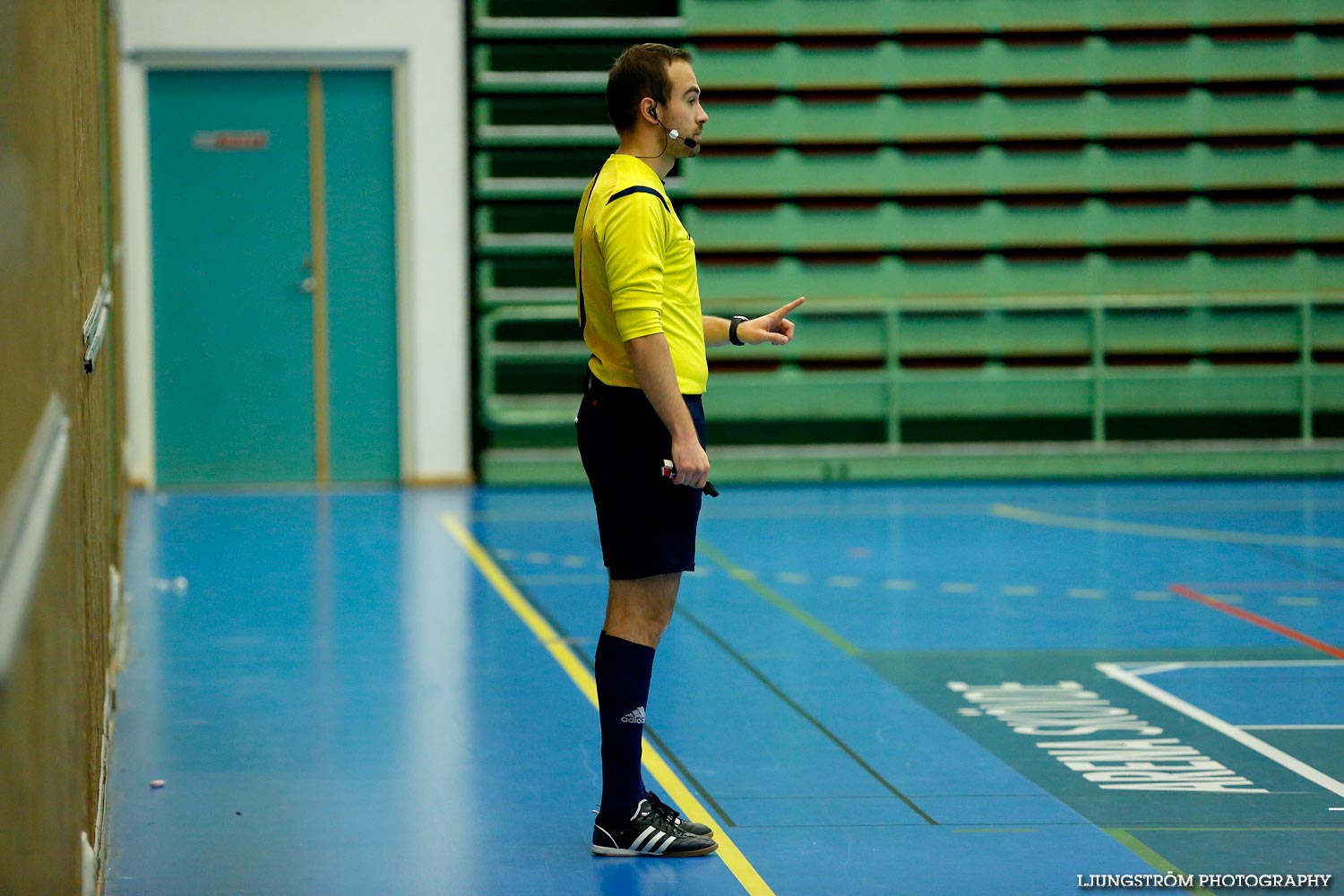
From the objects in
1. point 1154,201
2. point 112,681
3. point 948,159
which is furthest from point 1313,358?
point 112,681

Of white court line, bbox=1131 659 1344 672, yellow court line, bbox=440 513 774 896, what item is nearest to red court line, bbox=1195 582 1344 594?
white court line, bbox=1131 659 1344 672

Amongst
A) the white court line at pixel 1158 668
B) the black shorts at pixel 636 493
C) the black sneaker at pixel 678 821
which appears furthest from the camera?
the white court line at pixel 1158 668

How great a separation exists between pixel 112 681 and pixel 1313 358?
1010cm

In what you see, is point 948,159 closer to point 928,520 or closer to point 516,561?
point 928,520

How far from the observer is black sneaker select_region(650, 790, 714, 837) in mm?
3445

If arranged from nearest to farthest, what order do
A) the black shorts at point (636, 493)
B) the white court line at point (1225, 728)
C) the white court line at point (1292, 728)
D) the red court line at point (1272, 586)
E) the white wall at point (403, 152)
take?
the black shorts at point (636, 493)
the white court line at point (1225, 728)
the white court line at point (1292, 728)
the red court line at point (1272, 586)
the white wall at point (403, 152)

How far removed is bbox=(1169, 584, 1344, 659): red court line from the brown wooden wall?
13.6ft

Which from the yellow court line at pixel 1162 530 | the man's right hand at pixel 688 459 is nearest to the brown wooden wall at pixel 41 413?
the man's right hand at pixel 688 459

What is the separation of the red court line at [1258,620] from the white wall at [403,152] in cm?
607

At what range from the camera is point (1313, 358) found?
12.4 meters

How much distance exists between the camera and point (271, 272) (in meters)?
11.5

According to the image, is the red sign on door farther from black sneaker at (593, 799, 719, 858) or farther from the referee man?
black sneaker at (593, 799, 719, 858)

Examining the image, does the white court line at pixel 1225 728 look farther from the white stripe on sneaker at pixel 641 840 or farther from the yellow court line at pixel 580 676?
the white stripe on sneaker at pixel 641 840

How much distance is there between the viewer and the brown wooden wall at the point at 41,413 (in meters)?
1.46
